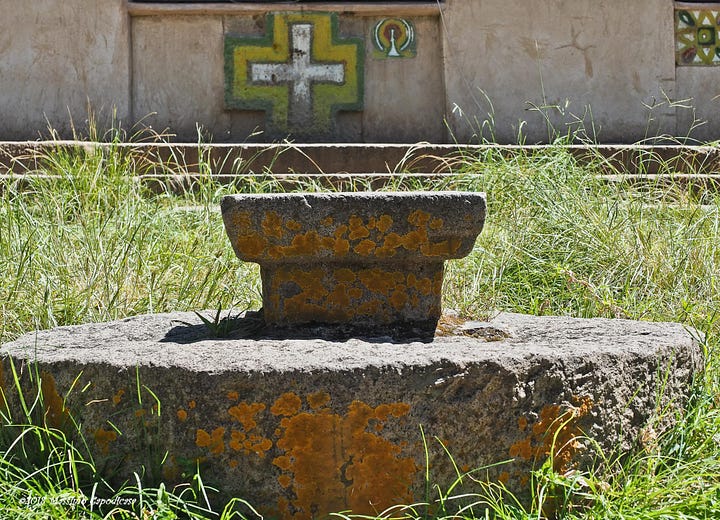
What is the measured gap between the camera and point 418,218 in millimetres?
2189

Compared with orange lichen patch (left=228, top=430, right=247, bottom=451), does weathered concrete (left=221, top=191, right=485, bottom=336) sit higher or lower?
higher

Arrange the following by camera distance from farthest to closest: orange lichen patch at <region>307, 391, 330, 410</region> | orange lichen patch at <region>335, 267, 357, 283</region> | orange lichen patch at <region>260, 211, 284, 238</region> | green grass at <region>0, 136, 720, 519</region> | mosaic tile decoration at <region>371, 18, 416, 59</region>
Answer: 1. mosaic tile decoration at <region>371, 18, 416, 59</region>
2. orange lichen patch at <region>335, 267, 357, 283</region>
3. orange lichen patch at <region>260, 211, 284, 238</region>
4. green grass at <region>0, 136, 720, 519</region>
5. orange lichen patch at <region>307, 391, 330, 410</region>

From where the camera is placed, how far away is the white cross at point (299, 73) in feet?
19.0

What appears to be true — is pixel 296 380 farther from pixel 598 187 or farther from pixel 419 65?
pixel 419 65

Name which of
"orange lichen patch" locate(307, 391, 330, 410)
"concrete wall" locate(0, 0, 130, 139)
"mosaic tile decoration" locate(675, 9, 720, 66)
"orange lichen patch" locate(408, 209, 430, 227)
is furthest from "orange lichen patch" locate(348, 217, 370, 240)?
"mosaic tile decoration" locate(675, 9, 720, 66)

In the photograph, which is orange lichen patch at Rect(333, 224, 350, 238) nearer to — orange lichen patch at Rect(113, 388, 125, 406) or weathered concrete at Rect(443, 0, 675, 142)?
orange lichen patch at Rect(113, 388, 125, 406)

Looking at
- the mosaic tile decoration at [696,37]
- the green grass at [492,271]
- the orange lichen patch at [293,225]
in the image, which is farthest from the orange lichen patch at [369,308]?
the mosaic tile decoration at [696,37]

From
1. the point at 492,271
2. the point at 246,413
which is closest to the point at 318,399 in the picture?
the point at 246,413

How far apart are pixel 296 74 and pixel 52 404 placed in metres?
4.05

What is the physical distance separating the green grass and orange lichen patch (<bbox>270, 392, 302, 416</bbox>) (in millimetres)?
250

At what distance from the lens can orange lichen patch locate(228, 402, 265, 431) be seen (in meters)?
1.87

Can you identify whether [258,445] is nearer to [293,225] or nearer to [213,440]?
[213,440]

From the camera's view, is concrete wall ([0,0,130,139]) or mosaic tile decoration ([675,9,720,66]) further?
mosaic tile decoration ([675,9,720,66])

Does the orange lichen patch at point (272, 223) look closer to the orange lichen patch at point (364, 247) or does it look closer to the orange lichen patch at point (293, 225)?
the orange lichen patch at point (293, 225)
